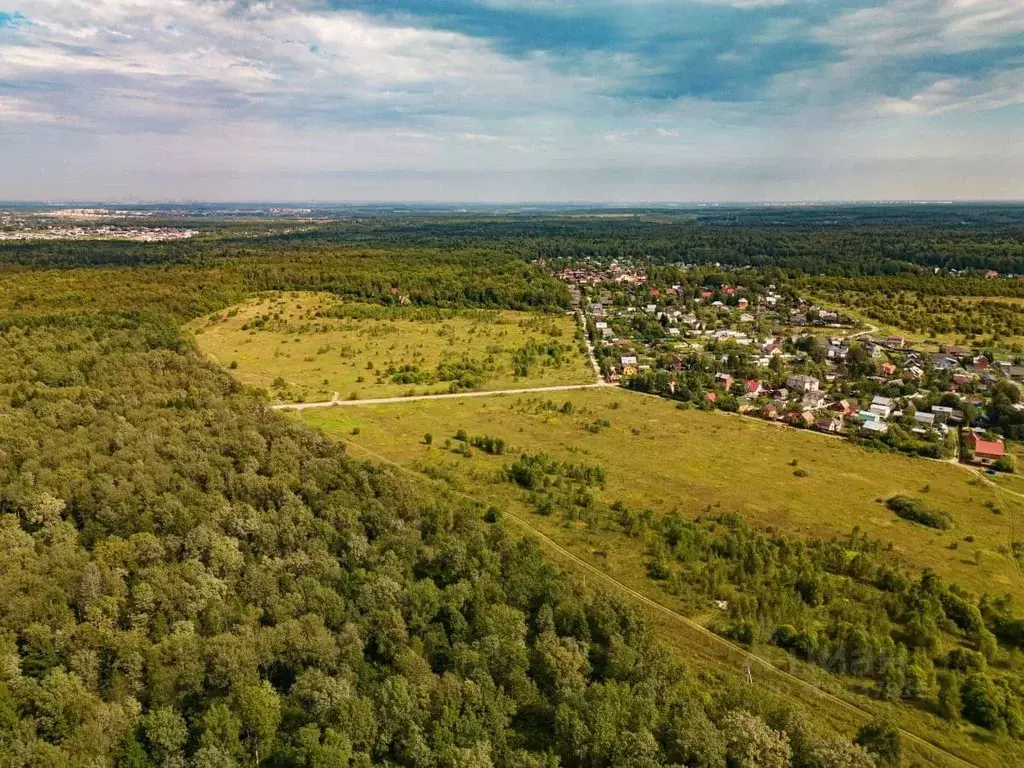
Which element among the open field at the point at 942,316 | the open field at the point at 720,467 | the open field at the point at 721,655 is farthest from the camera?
the open field at the point at 942,316

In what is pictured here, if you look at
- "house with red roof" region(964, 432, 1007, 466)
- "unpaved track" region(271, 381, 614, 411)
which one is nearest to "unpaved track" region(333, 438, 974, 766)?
"unpaved track" region(271, 381, 614, 411)

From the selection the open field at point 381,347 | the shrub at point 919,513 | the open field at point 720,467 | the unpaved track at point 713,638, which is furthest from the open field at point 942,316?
the unpaved track at point 713,638

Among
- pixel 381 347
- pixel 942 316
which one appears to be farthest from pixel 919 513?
pixel 942 316

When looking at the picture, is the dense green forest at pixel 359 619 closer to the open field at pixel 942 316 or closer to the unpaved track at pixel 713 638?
the unpaved track at pixel 713 638

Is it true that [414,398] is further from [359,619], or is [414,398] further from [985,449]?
[985,449]

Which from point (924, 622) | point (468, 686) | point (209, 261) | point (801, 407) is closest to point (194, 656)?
point (468, 686)

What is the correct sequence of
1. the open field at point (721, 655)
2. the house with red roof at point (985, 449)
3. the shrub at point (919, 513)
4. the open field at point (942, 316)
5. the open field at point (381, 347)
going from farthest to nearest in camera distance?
1. the open field at point (942, 316)
2. the open field at point (381, 347)
3. the house with red roof at point (985, 449)
4. the shrub at point (919, 513)
5. the open field at point (721, 655)

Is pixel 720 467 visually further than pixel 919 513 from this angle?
Yes
